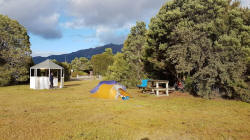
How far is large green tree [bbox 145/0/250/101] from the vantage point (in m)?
10.8

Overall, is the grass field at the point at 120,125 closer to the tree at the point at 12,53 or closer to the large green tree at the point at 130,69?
the large green tree at the point at 130,69

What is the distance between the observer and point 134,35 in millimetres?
24969

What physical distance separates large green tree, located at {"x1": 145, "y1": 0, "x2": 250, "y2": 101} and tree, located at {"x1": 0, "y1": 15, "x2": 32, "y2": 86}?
1947cm

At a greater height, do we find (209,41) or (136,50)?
(136,50)

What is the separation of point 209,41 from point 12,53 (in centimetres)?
2317

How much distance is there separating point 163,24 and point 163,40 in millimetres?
1458

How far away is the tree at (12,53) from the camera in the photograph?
22.2m

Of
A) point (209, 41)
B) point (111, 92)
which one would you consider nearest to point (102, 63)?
point (111, 92)

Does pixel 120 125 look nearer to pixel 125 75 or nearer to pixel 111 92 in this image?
pixel 111 92

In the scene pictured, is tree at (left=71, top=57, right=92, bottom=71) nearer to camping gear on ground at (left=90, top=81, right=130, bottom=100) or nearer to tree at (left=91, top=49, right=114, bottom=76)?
tree at (left=91, top=49, right=114, bottom=76)

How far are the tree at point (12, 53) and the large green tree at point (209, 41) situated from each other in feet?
63.9

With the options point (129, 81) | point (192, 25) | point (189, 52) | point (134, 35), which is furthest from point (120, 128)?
point (134, 35)

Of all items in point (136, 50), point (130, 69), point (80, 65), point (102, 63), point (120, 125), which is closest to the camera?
point (120, 125)

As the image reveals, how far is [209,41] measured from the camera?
11.4 m
